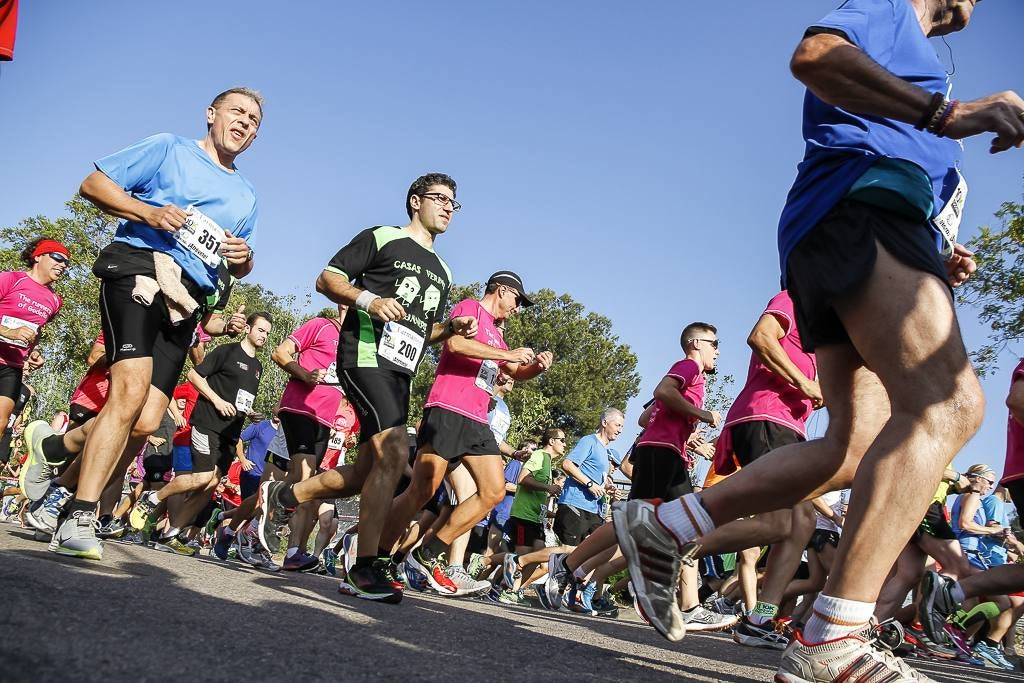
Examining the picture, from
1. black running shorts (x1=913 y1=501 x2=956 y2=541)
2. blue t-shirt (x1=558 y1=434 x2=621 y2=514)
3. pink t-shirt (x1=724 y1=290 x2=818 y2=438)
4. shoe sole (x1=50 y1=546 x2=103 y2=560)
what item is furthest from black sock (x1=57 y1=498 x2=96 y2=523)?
blue t-shirt (x1=558 y1=434 x2=621 y2=514)

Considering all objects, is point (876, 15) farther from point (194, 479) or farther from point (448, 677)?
point (194, 479)

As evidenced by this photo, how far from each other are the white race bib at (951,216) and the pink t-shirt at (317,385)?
6.09 meters

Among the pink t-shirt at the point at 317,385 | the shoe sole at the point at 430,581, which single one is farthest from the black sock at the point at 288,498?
the pink t-shirt at the point at 317,385

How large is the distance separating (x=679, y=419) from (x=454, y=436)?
1716 millimetres

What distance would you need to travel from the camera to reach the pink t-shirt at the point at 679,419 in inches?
265

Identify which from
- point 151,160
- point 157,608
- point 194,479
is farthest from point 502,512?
point 157,608

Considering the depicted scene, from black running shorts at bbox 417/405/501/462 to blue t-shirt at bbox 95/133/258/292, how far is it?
221 centimetres

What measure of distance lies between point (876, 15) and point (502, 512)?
10134 mm

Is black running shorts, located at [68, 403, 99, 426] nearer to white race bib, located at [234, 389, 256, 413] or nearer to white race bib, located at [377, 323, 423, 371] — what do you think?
white race bib, located at [234, 389, 256, 413]

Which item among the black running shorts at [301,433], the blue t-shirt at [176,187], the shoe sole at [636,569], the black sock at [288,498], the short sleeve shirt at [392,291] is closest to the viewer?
the shoe sole at [636,569]

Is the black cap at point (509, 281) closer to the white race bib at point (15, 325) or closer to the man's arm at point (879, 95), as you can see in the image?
the white race bib at point (15, 325)

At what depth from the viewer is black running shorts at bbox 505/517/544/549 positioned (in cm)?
1100

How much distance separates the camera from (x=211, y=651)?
199 cm

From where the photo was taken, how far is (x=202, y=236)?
459cm
